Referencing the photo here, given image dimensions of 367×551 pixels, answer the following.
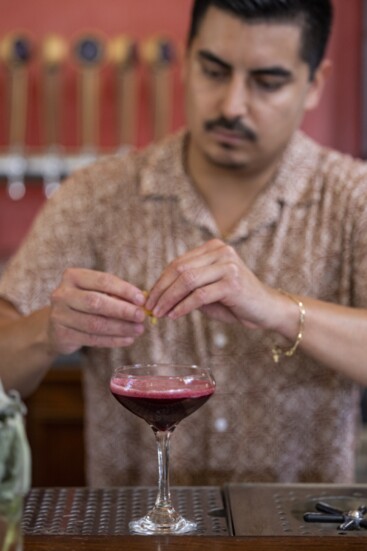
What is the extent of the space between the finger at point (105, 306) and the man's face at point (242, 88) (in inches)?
20.1

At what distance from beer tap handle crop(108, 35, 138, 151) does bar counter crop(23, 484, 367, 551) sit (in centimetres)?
250

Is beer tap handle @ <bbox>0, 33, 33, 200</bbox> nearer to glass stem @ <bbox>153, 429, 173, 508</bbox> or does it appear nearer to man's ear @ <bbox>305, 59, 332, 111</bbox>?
man's ear @ <bbox>305, 59, 332, 111</bbox>

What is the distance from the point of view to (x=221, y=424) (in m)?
2.15

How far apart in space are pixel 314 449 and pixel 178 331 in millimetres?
Result: 380

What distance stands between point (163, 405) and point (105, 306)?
296 millimetres

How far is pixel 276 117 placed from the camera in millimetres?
2145

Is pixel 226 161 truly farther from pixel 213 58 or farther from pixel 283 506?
pixel 283 506

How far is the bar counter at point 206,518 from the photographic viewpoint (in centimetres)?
141

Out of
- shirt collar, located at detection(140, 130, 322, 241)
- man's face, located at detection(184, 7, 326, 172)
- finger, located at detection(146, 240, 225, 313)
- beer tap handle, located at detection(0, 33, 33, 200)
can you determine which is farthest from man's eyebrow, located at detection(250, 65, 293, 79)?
beer tap handle, located at detection(0, 33, 33, 200)

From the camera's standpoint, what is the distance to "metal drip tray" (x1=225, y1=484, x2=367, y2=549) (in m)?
1.50

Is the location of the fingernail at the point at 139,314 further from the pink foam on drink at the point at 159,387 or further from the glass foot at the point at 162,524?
the glass foot at the point at 162,524

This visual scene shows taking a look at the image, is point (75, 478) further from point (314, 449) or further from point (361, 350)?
point (361, 350)

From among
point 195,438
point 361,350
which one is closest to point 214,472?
point 195,438

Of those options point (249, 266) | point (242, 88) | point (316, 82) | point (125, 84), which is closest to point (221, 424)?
point (249, 266)
